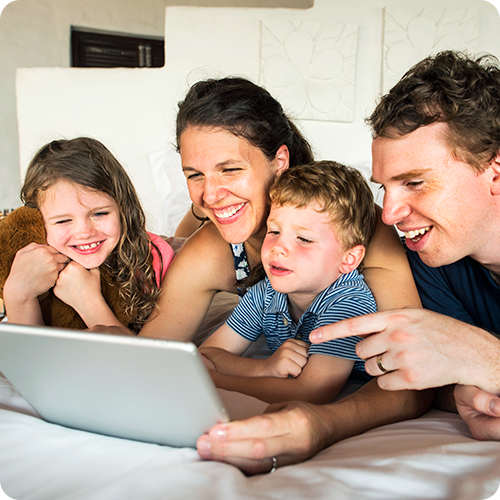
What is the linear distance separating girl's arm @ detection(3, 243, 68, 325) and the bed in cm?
70

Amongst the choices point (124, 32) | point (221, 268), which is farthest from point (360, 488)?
point (124, 32)

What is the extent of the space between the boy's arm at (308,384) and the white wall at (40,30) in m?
3.59

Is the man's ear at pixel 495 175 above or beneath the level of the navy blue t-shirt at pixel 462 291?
above

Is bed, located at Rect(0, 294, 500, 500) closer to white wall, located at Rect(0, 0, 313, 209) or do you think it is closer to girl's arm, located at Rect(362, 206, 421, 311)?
girl's arm, located at Rect(362, 206, 421, 311)

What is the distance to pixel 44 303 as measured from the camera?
1575 millimetres

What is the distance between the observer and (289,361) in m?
1.13

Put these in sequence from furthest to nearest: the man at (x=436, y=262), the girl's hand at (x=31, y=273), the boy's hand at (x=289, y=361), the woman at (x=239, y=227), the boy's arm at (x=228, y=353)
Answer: the girl's hand at (x=31, y=273)
the boy's arm at (x=228, y=353)
the boy's hand at (x=289, y=361)
the woman at (x=239, y=227)
the man at (x=436, y=262)

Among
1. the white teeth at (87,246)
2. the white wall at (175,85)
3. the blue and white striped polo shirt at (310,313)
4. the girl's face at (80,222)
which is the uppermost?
the white wall at (175,85)

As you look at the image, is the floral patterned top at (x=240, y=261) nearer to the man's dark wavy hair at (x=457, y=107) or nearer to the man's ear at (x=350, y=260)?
the man's ear at (x=350, y=260)

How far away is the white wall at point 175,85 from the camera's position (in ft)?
9.89

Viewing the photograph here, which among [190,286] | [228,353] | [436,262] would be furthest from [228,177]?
[436,262]

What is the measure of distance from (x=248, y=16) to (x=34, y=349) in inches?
116

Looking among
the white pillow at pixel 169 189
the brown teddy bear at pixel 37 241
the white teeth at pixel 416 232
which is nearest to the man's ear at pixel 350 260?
the white teeth at pixel 416 232

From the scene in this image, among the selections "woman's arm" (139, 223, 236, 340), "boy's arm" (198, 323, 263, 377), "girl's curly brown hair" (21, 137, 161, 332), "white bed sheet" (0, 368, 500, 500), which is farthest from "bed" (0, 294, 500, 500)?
"girl's curly brown hair" (21, 137, 161, 332)
